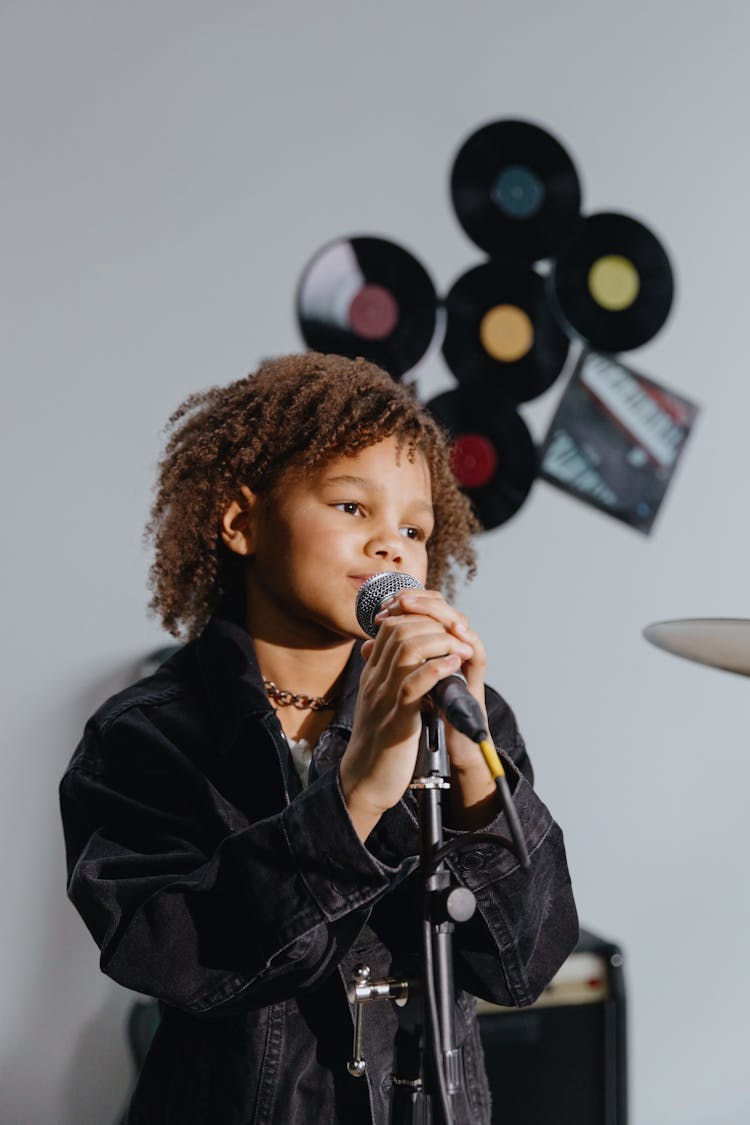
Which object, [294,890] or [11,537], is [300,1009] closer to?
[294,890]

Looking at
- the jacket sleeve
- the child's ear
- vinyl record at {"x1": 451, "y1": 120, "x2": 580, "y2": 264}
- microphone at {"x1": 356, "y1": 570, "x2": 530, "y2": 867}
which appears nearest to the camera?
microphone at {"x1": 356, "y1": 570, "x2": 530, "y2": 867}

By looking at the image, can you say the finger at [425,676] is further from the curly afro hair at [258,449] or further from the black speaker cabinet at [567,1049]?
the black speaker cabinet at [567,1049]

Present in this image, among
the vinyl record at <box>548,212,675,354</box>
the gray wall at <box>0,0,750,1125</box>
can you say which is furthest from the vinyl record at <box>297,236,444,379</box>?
the vinyl record at <box>548,212,675,354</box>

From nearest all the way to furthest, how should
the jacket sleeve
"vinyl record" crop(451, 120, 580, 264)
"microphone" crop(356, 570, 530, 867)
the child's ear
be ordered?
"microphone" crop(356, 570, 530, 867) < the jacket sleeve < the child's ear < "vinyl record" crop(451, 120, 580, 264)

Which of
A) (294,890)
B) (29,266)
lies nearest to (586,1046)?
(294,890)

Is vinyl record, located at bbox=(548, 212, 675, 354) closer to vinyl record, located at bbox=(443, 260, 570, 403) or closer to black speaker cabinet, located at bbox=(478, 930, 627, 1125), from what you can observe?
vinyl record, located at bbox=(443, 260, 570, 403)

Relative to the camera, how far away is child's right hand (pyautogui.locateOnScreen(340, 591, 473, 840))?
2.22 feet

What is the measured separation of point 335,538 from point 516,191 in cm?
116

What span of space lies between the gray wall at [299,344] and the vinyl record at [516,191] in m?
0.04

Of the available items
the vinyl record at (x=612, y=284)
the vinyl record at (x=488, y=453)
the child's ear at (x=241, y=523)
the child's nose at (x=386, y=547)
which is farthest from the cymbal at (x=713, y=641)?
the vinyl record at (x=612, y=284)

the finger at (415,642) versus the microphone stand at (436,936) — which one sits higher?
the finger at (415,642)

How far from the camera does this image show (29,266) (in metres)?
1.60

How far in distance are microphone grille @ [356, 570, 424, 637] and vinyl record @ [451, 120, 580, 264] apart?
118 cm

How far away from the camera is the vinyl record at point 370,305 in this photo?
1727mm
